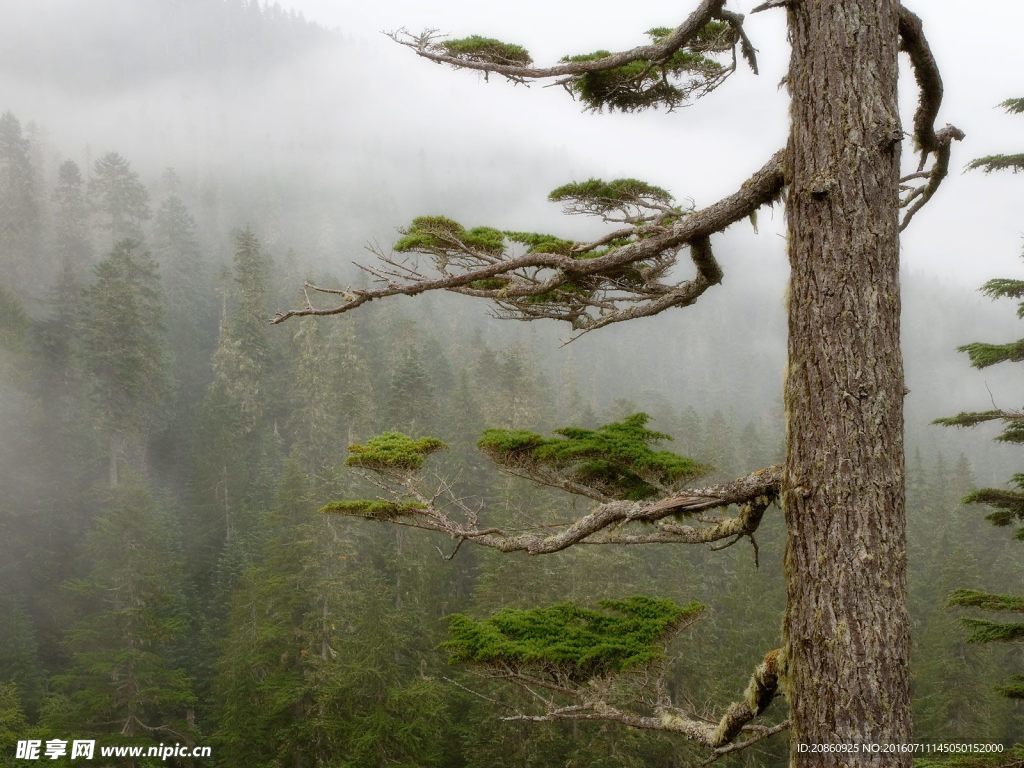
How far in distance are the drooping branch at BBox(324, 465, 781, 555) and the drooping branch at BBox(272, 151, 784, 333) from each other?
1.12 m

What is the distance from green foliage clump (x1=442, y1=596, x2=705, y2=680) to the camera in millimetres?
3803

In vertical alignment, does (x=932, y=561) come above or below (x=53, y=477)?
below

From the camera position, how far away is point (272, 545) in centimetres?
2127

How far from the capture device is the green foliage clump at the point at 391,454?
14.6 ft

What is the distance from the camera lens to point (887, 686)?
98.7 inches

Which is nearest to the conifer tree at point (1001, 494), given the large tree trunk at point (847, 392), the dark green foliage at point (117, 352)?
the large tree trunk at point (847, 392)

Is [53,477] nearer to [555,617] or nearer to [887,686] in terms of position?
[555,617]

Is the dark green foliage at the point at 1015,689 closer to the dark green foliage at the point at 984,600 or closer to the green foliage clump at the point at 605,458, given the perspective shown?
the dark green foliage at the point at 984,600

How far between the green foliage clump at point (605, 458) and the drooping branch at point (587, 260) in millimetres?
833

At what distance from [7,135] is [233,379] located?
32.4 metres

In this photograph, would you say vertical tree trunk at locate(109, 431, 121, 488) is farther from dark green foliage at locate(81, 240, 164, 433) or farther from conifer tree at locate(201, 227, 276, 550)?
conifer tree at locate(201, 227, 276, 550)

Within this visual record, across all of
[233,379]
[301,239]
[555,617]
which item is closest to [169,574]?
[233,379]

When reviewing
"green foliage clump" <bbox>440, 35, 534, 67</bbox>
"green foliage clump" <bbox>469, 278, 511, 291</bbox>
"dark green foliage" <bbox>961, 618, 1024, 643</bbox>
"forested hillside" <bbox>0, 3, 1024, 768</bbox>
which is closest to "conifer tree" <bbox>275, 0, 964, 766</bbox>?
"green foliage clump" <bbox>440, 35, 534, 67</bbox>

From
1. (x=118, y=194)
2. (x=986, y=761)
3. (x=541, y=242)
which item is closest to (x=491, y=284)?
(x=541, y=242)
